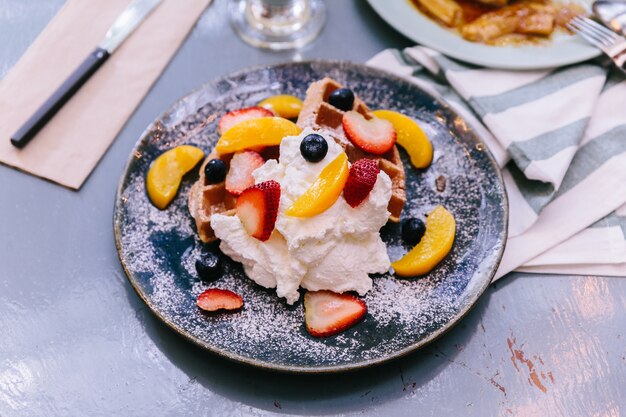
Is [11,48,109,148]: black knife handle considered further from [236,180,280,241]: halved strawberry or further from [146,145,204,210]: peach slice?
[236,180,280,241]: halved strawberry

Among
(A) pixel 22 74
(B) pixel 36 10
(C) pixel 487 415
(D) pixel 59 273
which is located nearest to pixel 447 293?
(C) pixel 487 415

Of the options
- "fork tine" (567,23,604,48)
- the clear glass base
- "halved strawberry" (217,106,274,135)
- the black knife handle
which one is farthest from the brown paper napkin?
"fork tine" (567,23,604,48)

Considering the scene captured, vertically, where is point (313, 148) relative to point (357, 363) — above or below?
above

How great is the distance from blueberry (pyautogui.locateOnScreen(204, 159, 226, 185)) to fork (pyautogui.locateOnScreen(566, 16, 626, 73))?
123cm

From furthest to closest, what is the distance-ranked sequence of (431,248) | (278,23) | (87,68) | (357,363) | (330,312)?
(278,23), (87,68), (431,248), (330,312), (357,363)

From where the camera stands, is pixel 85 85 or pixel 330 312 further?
pixel 85 85

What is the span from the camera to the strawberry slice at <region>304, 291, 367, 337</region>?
4.89ft


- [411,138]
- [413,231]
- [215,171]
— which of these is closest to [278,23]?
[411,138]

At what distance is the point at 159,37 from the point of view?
7.09 feet

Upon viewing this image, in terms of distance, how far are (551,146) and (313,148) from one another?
749 mm

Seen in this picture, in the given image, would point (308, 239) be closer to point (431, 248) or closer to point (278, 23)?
point (431, 248)

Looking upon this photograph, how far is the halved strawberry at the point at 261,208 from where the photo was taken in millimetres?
1482

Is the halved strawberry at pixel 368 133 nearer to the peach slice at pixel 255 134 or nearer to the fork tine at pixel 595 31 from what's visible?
the peach slice at pixel 255 134

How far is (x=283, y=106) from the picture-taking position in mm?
1875
